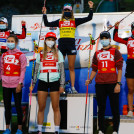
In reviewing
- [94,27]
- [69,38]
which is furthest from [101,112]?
[94,27]

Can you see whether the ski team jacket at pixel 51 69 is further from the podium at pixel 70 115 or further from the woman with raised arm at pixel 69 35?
the woman with raised arm at pixel 69 35

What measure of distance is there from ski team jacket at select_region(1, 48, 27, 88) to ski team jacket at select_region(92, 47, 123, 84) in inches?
48.7

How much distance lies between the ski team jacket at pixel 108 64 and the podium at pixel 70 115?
0.52 m

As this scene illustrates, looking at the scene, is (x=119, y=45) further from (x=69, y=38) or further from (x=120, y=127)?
(x=120, y=127)

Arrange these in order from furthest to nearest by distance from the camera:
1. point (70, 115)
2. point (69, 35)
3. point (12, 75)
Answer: point (69, 35) < point (70, 115) < point (12, 75)

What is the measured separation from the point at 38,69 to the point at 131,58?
169 cm

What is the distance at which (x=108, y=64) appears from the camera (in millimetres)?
4105

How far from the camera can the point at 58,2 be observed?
23.6 metres

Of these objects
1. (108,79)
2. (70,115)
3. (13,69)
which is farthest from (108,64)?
(13,69)

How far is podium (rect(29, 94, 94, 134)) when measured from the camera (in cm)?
442

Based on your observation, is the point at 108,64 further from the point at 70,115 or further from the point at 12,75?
the point at 12,75

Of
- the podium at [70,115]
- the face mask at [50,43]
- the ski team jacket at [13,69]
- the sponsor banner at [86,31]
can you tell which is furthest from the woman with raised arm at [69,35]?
the ski team jacket at [13,69]

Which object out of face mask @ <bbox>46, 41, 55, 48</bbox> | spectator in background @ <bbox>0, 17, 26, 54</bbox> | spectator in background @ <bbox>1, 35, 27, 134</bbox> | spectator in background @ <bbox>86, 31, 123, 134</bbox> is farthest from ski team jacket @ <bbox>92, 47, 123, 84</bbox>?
spectator in background @ <bbox>0, 17, 26, 54</bbox>

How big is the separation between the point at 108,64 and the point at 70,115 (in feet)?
3.70
